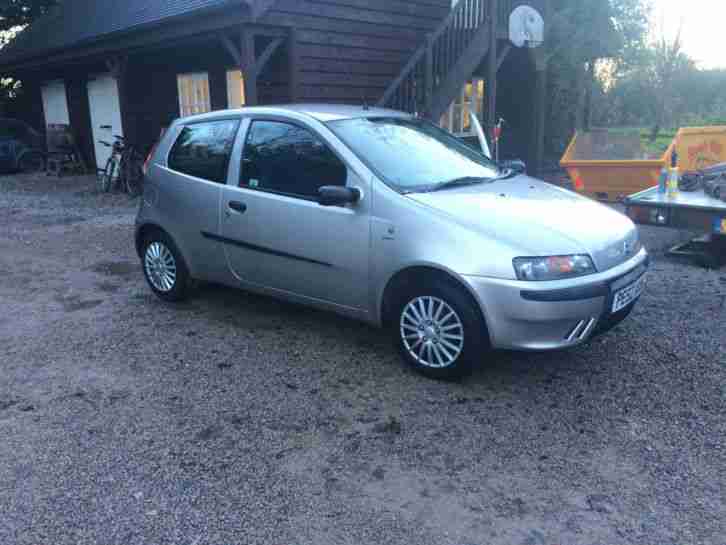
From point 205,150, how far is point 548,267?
2953mm

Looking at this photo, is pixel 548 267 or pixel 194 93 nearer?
pixel 548 267

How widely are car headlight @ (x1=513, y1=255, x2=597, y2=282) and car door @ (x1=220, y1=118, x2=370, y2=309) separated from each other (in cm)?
102

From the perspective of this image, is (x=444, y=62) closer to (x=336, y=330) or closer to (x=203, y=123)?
(x=203, y=123)

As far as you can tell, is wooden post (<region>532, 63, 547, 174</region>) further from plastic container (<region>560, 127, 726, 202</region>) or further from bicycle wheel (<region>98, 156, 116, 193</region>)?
bicycle wheel (<region>98, 156, 116, 193</region>)

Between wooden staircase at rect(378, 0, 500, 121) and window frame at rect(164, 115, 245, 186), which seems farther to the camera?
wooden staircase at rect(378, 0, 500, 121)

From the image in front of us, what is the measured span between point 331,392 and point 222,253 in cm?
165

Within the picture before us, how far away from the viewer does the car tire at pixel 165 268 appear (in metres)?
5.47

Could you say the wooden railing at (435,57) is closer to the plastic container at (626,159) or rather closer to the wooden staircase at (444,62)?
the wooden staircase at (444,62)

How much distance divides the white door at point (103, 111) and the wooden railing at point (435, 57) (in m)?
7.79

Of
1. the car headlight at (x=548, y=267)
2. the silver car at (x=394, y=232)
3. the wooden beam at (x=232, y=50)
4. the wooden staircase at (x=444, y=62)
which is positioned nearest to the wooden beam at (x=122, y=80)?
the wooden beam at (x=232, y=50)

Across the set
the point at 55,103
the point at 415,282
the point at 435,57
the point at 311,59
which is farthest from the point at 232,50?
the point at 55,103

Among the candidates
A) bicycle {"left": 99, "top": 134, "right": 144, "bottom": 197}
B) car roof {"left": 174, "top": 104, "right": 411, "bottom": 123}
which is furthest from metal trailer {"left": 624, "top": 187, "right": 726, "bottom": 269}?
bicycle {"left": 99, "top": 134, "right": 144, "bottom": 197}

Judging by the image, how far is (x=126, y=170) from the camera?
1321 centimetres

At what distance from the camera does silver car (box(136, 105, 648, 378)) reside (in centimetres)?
367
